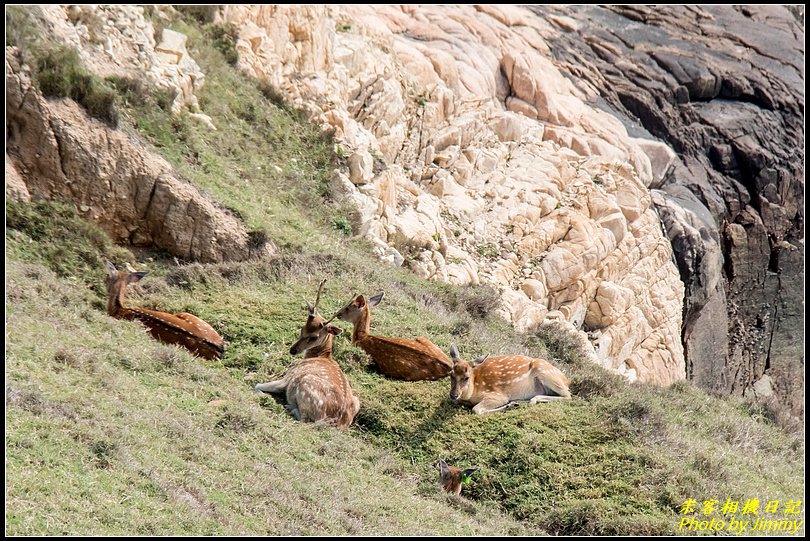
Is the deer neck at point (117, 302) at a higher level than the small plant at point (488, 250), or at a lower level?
higher

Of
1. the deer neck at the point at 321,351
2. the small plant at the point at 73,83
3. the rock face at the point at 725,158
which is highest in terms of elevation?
the small plant at the point at 73,83

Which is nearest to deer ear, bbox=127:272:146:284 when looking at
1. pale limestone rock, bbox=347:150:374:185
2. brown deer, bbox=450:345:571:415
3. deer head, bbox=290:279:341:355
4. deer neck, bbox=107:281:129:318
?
deer neck, bbox=107:281:129:318

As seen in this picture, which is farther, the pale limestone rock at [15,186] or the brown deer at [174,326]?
the pale limestone rock at [15,186]

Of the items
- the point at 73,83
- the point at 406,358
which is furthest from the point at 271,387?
the point at 73,83

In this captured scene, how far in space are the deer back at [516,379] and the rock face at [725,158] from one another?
24.6 meters

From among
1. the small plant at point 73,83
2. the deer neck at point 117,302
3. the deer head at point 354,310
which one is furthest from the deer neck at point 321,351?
the small plant at point 73,83

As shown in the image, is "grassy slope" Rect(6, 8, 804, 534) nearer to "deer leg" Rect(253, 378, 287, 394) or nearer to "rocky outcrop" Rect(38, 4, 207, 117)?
"deer leg" Rect(253, 378, 287, 394)

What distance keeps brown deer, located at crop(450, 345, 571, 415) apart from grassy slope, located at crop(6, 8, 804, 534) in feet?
0.99

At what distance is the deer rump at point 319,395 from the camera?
36.9ft

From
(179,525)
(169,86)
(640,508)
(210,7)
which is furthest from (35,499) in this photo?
(210,7)

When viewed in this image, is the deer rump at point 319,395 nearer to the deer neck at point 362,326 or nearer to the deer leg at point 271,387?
the deer leg at point 271,387

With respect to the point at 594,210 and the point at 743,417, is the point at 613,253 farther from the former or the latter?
the point at 743,417

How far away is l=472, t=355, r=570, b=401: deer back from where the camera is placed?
484 inches

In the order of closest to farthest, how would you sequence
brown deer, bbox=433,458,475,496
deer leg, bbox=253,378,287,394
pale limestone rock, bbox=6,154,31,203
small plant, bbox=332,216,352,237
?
brown deer, bbox=433,458,475,496
deer leg, bbox=253,378,287,394
pale limestone rock, bbox=6,154,31,203
small plant, bbox=332,216,352,237
